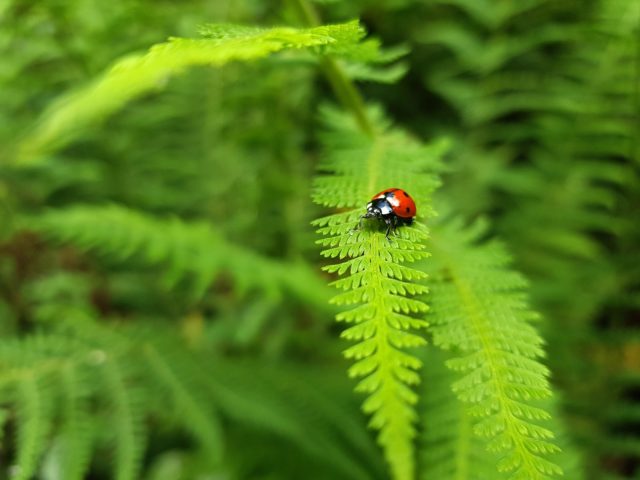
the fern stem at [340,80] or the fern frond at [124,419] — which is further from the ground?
the fern stem at [340,80]

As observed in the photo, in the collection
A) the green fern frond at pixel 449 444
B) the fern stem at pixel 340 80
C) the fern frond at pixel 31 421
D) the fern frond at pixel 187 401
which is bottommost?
the fern frond at pixel 187 401

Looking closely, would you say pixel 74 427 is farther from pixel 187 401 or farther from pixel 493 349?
pixel 493 349

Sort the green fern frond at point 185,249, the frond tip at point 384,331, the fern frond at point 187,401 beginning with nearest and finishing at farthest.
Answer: the frond tip at point 384,331 → the fern frond at point 187,401 → the green fern frond at point 185,249

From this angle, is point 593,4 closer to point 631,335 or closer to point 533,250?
point 533,250

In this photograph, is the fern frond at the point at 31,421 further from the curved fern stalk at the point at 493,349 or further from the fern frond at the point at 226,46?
the curved fern stalk at the point at 493,349

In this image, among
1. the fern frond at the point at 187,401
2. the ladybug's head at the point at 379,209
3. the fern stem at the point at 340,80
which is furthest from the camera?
the fern frond at the point at 187,401

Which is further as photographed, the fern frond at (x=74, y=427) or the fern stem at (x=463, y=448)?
the fern frond at (x=74, y=427)

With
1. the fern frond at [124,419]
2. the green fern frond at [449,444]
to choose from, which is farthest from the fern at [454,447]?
the fern frond at [124,419]
